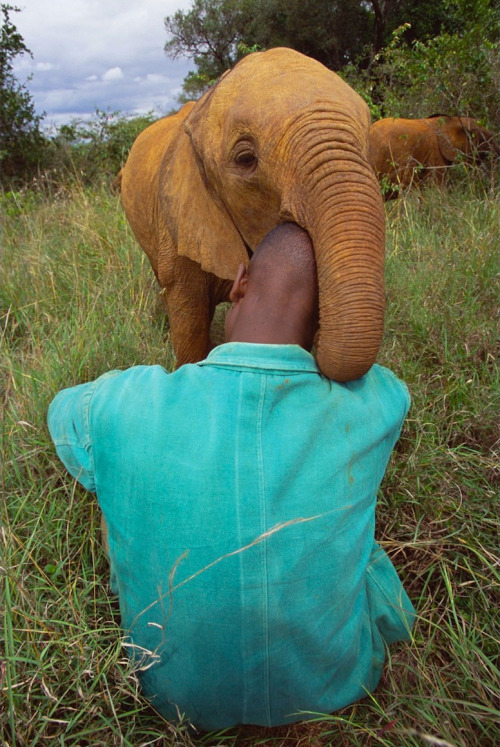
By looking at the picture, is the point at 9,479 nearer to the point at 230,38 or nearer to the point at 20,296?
the point at 20,296

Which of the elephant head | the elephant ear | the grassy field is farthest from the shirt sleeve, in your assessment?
the elephant ear

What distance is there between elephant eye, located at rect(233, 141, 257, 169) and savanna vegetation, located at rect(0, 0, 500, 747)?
1.31 m

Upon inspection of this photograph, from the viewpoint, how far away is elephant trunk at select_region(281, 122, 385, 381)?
152 cm

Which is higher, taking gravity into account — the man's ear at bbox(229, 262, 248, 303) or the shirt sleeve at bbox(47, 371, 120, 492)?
the man's ear at bbox(229, 262, 248, 303)

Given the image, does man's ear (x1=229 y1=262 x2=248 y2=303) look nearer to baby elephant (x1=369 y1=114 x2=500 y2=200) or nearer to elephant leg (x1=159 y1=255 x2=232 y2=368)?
elephant leg (x1=159 y1=255 x2=232 y2=368)

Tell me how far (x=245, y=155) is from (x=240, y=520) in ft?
4.24

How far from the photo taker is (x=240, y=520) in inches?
54.1

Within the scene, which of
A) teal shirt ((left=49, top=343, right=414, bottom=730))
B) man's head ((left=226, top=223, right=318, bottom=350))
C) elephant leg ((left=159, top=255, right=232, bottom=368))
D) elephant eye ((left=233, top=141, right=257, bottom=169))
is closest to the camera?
teal shirt ((left=49, top=343, right=414, bottom=730))

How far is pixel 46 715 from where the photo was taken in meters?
1.53

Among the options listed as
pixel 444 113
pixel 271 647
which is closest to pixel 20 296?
pixel 271 647

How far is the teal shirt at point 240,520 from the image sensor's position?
139 cm

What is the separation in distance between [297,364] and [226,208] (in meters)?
1.10

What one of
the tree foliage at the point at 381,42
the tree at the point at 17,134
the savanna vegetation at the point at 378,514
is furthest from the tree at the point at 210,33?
the savanna vegetation at the point at 378,514

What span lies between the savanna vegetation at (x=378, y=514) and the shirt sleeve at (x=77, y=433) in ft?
1.15
